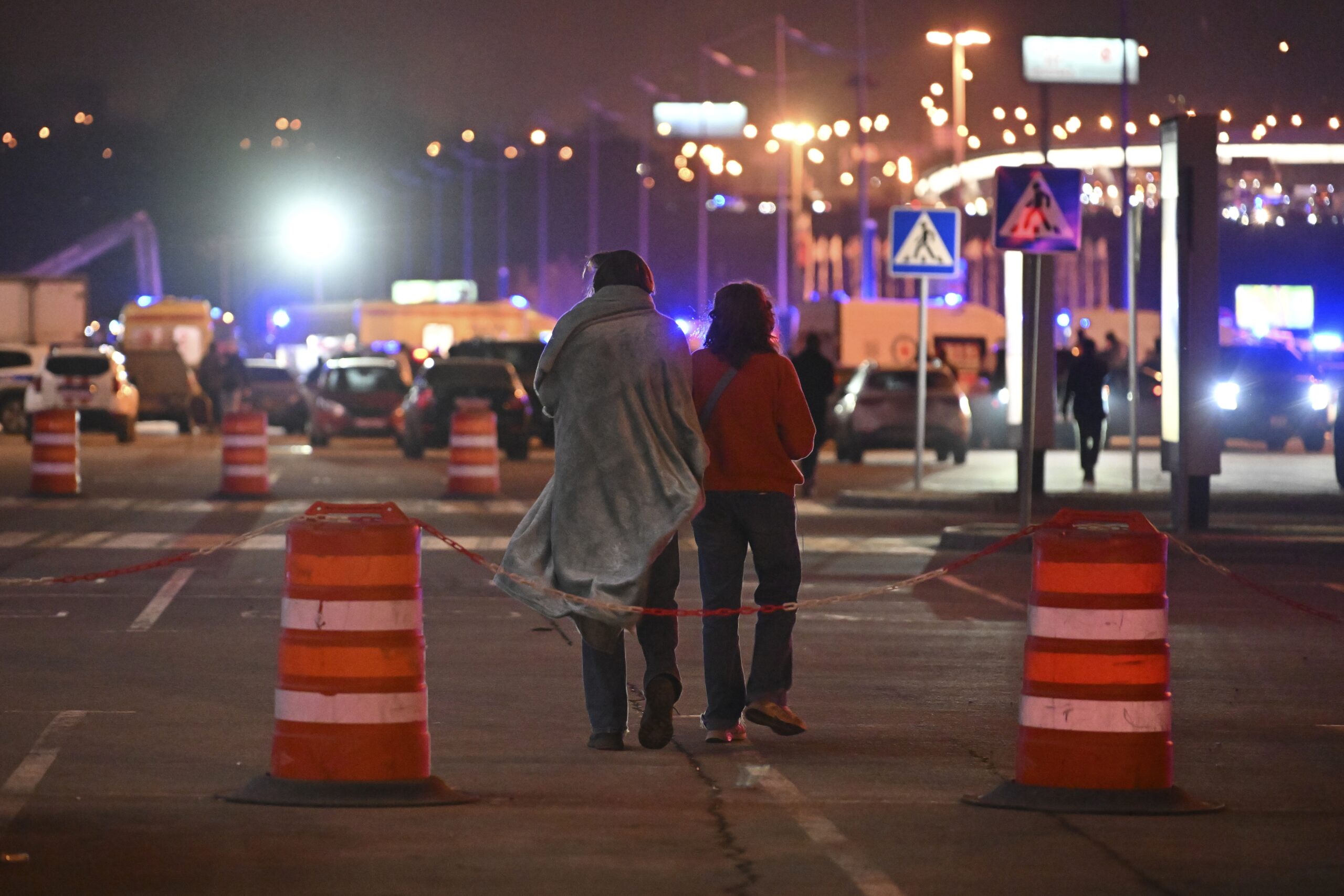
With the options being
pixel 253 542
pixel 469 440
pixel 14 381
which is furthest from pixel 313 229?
pixel 253 542

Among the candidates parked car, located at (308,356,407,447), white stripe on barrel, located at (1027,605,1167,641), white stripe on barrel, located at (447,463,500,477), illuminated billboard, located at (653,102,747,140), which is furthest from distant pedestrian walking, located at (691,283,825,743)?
illuminated billboard, located at (653,102,747,140)

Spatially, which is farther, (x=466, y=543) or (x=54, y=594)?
(x=466, y=543)

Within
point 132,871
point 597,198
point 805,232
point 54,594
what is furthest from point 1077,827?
point 805,232

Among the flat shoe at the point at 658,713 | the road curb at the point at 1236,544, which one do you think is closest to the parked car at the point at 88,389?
the road curb at the point at 1236,544

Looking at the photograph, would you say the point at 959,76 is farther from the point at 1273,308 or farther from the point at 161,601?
the point at 161,601

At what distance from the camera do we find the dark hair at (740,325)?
853 centimetres

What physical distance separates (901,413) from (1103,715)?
87.1 ft

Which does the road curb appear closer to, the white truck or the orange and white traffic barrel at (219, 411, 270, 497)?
the orange and white traffic barrel at (219, 411, 270, 497)

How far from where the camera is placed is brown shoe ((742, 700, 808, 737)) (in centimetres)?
851

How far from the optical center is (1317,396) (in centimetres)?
3866

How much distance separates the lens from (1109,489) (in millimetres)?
24484

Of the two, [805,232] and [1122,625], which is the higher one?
[805,232]

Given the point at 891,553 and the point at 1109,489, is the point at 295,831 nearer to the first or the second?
the point at 891,553

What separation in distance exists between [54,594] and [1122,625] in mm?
8732
